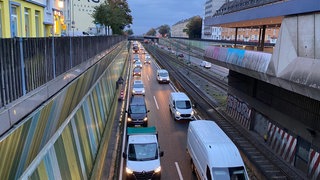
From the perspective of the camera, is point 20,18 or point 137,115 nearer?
point 20,18

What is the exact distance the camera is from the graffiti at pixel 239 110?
23.1 meters

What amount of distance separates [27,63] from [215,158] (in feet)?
26.9

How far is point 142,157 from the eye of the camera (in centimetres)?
1502

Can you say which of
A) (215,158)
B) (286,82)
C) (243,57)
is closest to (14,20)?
(215,158)

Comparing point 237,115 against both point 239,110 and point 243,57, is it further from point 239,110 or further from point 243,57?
point 243,57

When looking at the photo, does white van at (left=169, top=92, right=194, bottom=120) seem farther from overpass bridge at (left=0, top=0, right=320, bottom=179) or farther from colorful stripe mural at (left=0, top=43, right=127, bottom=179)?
colorful stripe mural at (left=0, top=43, right=127, bottom=179)

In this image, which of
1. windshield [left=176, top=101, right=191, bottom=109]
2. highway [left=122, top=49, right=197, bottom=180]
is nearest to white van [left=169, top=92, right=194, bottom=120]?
windshield [left=176, top=101, right=191, bottom=109]

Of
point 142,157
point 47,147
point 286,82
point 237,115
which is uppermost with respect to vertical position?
point 286,82

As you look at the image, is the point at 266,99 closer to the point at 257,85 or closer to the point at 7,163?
the point at 257,85

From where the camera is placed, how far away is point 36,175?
491 centimetres

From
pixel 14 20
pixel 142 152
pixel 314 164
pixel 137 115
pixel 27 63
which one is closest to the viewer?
pixel 27 63

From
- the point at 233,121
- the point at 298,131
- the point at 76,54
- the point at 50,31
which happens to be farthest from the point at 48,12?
the point at 298,131

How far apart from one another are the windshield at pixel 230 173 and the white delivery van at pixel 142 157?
3138mm

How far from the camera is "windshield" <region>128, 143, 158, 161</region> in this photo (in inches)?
591
